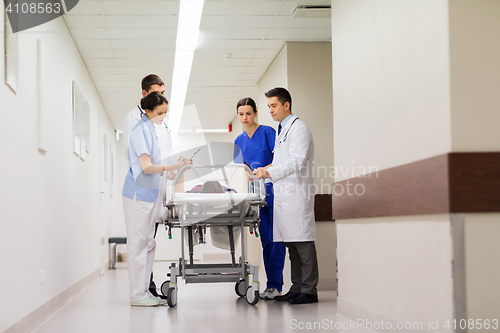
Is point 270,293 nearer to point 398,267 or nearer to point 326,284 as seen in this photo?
point 326,284

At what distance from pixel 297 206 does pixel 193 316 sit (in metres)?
1.11

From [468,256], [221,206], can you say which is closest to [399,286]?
[468,256]

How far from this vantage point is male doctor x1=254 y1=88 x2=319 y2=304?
144 inches

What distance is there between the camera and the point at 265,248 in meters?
4.21

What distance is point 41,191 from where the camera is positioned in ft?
11.0

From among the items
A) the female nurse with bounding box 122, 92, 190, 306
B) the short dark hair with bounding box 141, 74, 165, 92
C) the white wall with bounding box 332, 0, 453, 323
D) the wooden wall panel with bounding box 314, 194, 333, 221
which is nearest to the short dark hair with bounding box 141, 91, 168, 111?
the female nurse with bounding box 122, 92, 190, 306

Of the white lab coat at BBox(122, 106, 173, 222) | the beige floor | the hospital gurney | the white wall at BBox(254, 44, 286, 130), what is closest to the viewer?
the beige floor

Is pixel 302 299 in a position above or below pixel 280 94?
below

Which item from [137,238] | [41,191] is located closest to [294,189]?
[137,238]

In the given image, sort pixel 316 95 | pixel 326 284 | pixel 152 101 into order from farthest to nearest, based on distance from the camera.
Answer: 1. pixel 316 95
2. pixel 326 284
3. pixel 152 101

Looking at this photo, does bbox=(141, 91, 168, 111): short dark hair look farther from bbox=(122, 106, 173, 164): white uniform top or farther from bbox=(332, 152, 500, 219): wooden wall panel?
bbox=(332, 152, 500, 219): wooden wall panel

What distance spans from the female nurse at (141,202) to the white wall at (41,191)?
59 centimetres

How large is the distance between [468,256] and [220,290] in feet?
10.9

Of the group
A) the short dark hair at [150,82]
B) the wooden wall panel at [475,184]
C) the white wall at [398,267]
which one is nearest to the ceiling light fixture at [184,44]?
the short dark hair at [150,82]
